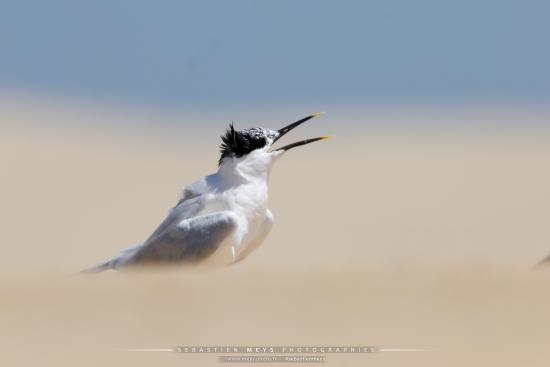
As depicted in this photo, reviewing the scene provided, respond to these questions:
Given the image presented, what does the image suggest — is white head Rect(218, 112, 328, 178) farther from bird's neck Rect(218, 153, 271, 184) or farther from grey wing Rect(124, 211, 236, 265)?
grey wing Rect(124, 211, 236, 265)

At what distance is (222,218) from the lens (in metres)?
9.23

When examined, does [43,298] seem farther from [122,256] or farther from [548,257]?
[548,257]

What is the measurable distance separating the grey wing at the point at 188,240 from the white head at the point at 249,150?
2.60ft

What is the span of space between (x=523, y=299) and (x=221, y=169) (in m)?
3.89

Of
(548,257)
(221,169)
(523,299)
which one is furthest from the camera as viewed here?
(221,169)

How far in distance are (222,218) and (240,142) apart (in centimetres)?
107

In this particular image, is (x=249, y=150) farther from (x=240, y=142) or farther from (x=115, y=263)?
(x=115, y=263)

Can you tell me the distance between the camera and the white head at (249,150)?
32.6 feet

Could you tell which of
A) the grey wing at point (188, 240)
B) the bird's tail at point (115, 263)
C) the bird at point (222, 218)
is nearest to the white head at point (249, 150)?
the bird at point (222, 218)

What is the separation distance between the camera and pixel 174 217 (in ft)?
31.2

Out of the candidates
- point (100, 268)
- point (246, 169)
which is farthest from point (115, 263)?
point (246, 169)

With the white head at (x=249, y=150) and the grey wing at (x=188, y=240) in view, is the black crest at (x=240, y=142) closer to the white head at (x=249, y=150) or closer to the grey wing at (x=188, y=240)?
the white head at (x=249, y=150)

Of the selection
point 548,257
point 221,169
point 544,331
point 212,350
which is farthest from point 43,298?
point 548,257

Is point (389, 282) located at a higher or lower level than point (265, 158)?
lower
